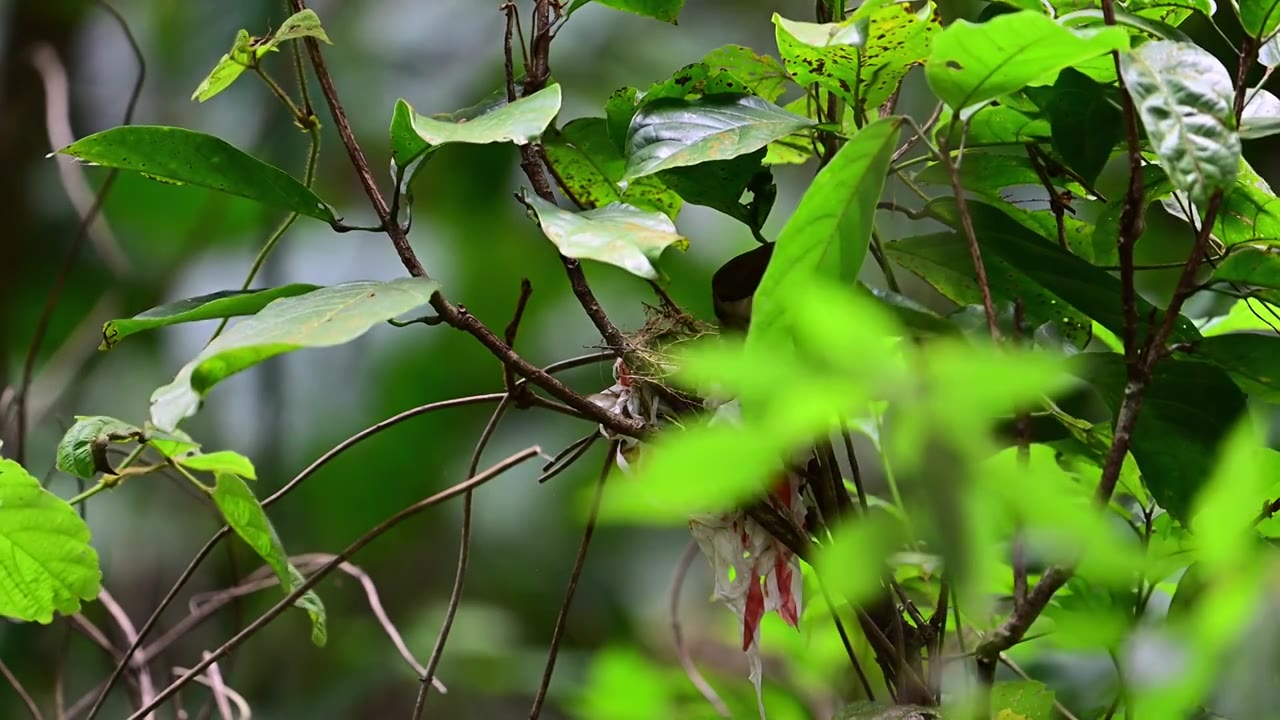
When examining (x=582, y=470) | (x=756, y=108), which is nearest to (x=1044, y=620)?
(x=756, y=108)

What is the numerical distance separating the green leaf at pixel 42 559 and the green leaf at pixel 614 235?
0.29 metres

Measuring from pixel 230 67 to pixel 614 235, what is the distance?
241 mm

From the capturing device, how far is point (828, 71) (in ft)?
1.63

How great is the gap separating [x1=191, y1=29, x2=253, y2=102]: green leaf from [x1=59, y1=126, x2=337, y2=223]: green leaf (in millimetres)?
30

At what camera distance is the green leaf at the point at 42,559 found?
53 centimetres

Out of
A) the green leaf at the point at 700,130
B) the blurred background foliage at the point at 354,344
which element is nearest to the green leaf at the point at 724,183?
the green leaf at the point at 700,130

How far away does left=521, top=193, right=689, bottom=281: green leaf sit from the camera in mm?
396

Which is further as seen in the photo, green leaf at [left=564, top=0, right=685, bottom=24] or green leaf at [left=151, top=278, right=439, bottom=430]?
green leaf at [left=564, top=0, right=685, bottom=24]

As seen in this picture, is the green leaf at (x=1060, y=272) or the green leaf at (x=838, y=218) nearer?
the green leaf at (x=838, y=218)

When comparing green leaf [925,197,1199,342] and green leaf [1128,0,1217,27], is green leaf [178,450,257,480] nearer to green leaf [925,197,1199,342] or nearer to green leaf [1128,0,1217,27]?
green leaf [925,197,1199,342]

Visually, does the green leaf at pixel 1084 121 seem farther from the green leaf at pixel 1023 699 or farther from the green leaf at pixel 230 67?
the green leaf at pixel 230 67

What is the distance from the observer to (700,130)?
48 centimetres

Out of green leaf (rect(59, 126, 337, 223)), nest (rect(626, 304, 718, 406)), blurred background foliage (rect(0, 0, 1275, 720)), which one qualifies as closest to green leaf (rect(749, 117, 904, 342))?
nest (rect(626, 304, 718, 406))

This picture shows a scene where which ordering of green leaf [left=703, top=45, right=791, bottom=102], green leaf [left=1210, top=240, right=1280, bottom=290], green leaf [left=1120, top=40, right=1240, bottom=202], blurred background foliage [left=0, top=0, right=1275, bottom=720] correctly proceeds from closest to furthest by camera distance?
green leaf [left=1120, top=40, right=1240, bottom=202]
green leaf [left=1210, top=240, right=1280, bottom=290]
green leaf [left=703, top=45, right=791, bottom=102]
blurred background foliage [left=0, top=0, right=1275, bottom=720]
